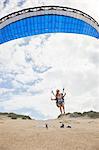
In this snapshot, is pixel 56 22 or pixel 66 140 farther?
pixel 56 22

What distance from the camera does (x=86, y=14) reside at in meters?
14.2

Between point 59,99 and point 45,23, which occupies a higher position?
point 45,23

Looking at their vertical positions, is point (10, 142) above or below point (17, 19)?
below

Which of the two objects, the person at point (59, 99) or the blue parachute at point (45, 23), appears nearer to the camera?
the blue parachute at point (45, 23)

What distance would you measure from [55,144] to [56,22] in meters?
6.81

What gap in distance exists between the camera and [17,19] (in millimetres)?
13797

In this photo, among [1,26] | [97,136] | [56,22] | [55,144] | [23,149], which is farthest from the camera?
[56,22]

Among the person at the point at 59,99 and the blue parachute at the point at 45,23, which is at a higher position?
the blue parachute at the point at 45,23

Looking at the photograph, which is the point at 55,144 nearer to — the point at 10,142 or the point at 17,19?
the point at 10,142

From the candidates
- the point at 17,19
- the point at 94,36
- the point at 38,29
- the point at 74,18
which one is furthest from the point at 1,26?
the point at 94,36

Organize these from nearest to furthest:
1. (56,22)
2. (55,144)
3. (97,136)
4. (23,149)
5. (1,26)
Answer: (23,149)
(55,144)
(97,136)
(1,26)
(56,22)

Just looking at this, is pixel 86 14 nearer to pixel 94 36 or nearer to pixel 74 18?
pixel 74 18

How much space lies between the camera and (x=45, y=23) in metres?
14.6

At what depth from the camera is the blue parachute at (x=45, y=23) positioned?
1379cm
